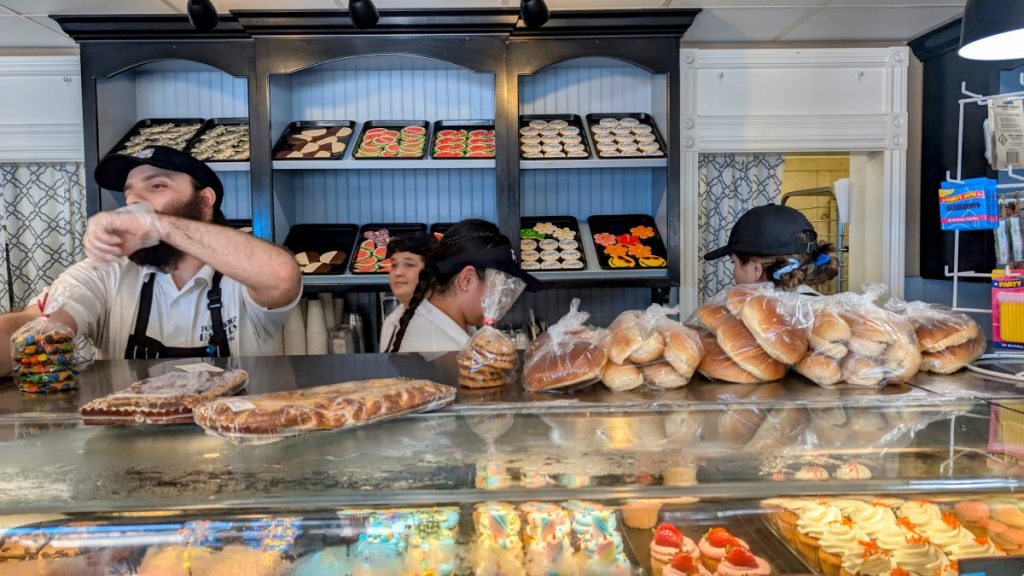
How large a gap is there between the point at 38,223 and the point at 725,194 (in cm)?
377

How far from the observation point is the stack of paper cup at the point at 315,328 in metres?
3.58

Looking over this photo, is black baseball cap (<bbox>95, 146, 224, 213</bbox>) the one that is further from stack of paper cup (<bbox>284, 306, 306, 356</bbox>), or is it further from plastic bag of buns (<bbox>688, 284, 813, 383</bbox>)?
plastic bag of buns (<bbox>688, 284, 813, 383</bbox>)

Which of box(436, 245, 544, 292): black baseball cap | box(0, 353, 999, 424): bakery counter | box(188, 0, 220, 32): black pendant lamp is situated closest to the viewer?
box(0, 353, 999, 424): bakery counter

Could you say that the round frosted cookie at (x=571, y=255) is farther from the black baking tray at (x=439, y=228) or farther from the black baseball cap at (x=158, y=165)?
the black baseball cap at (x=158, y=165)

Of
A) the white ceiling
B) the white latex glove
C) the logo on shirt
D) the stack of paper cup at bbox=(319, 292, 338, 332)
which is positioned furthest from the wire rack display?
the white latex glove

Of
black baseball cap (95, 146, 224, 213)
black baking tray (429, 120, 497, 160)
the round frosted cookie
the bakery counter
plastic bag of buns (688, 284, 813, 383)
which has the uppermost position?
black baking tray (429, 120, 497, 160)

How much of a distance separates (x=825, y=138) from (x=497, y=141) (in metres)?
1.78

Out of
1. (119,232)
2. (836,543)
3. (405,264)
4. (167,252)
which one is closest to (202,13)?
(167,252)

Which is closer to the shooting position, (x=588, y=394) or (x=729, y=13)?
(x=588, y=394)

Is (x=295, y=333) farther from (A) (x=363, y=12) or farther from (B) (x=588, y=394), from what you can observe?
(B) (x=588, y=394)

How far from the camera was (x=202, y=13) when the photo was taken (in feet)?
8.59

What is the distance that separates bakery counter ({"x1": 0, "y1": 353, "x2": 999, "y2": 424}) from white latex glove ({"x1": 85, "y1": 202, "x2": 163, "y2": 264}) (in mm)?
263

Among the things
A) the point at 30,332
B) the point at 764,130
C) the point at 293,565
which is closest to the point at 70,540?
the point at 293,565

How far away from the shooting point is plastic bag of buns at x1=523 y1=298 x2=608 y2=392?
1.28m
